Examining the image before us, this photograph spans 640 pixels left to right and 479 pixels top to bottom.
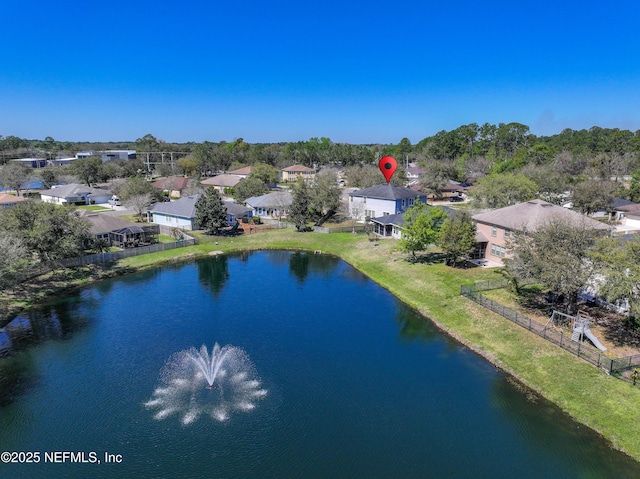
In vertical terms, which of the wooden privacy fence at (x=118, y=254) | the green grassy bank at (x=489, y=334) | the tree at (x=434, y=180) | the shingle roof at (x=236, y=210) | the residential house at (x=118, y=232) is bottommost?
the green grassy bank at (x=489, y=334)

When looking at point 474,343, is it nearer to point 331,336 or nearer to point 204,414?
point 331,336

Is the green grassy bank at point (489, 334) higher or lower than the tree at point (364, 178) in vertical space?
lower

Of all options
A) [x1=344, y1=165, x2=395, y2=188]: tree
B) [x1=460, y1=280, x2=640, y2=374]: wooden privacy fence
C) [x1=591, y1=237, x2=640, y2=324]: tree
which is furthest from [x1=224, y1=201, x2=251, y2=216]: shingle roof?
[x1=591, y1=237, x2=640, y2=324]: tree

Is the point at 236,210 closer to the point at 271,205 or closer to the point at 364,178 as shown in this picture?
the point at 271,205

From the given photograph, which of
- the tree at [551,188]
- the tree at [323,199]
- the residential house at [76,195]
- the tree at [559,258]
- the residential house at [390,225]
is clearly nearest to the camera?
the tree at [559,258]

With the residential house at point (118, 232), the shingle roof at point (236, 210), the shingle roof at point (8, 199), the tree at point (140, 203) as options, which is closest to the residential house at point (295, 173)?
the shingle roof at point (236, 210)

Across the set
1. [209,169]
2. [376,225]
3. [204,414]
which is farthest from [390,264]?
[209,169]

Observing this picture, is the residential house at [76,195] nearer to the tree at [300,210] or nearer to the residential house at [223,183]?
the residential house at [223,183]
